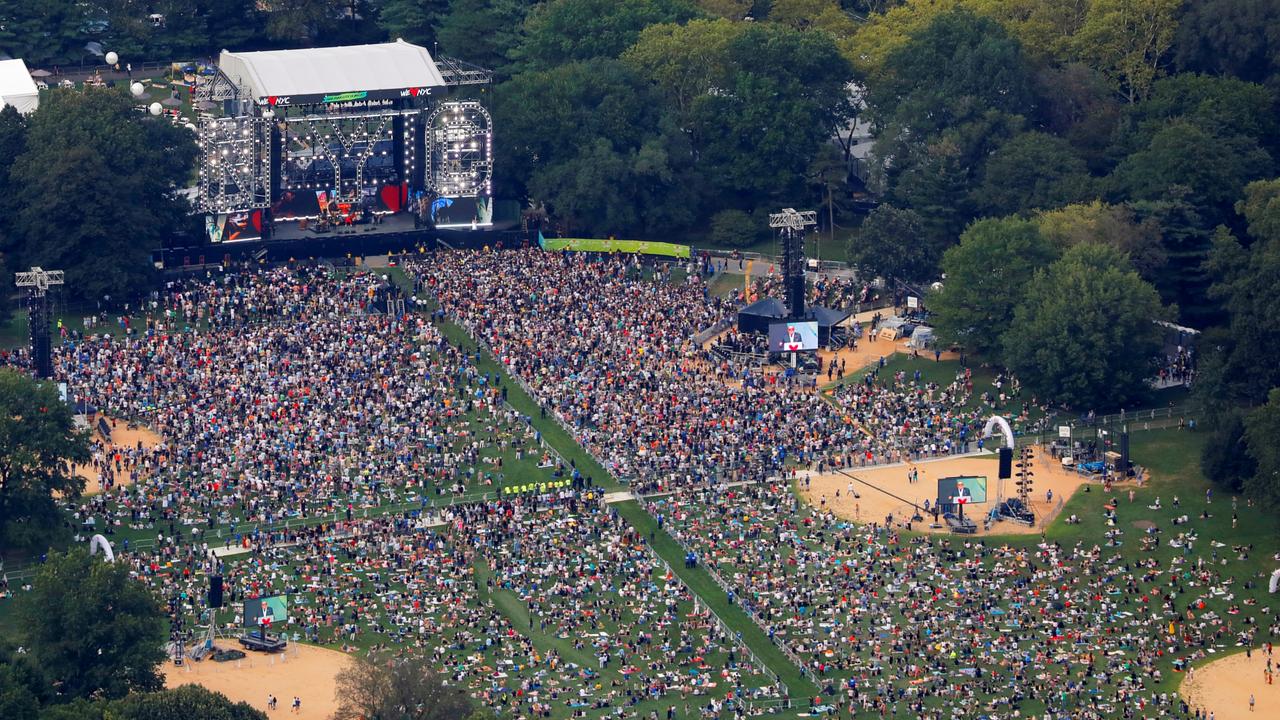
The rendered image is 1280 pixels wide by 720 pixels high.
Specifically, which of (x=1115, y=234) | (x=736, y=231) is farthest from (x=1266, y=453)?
(x=736, y=231)

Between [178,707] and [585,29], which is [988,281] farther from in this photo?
[178,707]

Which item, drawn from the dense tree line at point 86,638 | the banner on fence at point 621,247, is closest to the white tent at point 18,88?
Answer: the banner on fence at point 621,247

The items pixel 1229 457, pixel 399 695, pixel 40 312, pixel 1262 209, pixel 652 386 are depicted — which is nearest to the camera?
pixel 399 695

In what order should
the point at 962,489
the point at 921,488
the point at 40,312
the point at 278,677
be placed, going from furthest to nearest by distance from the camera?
the point at 40,312, the point at 921,488, the point at 962,489, the point at 278,677

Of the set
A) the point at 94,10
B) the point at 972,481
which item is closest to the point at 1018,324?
the point at 972,481

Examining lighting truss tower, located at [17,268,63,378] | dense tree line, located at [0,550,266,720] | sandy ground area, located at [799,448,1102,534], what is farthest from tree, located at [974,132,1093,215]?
dense tree line, located at [0,550,266,720]

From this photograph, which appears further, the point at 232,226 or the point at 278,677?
the point at 232,226
